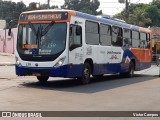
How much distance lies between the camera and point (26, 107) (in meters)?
9.47

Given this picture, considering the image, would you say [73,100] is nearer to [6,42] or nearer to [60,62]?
[60,62]

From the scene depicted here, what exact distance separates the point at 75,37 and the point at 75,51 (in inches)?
22.1

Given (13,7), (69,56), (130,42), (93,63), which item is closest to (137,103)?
(69,56)

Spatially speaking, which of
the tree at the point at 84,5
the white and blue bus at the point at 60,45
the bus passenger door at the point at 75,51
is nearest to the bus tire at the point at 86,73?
the white and blue bus at the point at 60,45

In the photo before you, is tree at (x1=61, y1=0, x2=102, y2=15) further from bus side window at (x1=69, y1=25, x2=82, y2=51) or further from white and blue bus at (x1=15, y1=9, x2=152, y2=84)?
bus side window at (x1=69, y1=25, x2=82, y2=51)

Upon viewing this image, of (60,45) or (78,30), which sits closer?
(60,45)

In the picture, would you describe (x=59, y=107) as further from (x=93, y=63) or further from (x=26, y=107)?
(x=93, y=63)

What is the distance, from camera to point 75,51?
48.1 feet

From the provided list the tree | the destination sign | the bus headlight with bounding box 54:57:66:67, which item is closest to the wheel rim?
the bus headlight with bounding box 54:57:66:67

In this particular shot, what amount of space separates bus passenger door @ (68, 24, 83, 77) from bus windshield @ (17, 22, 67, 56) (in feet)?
1.32

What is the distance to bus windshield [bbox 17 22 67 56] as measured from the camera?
14131mm

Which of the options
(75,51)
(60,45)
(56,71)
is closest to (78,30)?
(75,51)

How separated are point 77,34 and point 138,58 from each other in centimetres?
871

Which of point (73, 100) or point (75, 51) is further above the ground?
point (75, 51)
